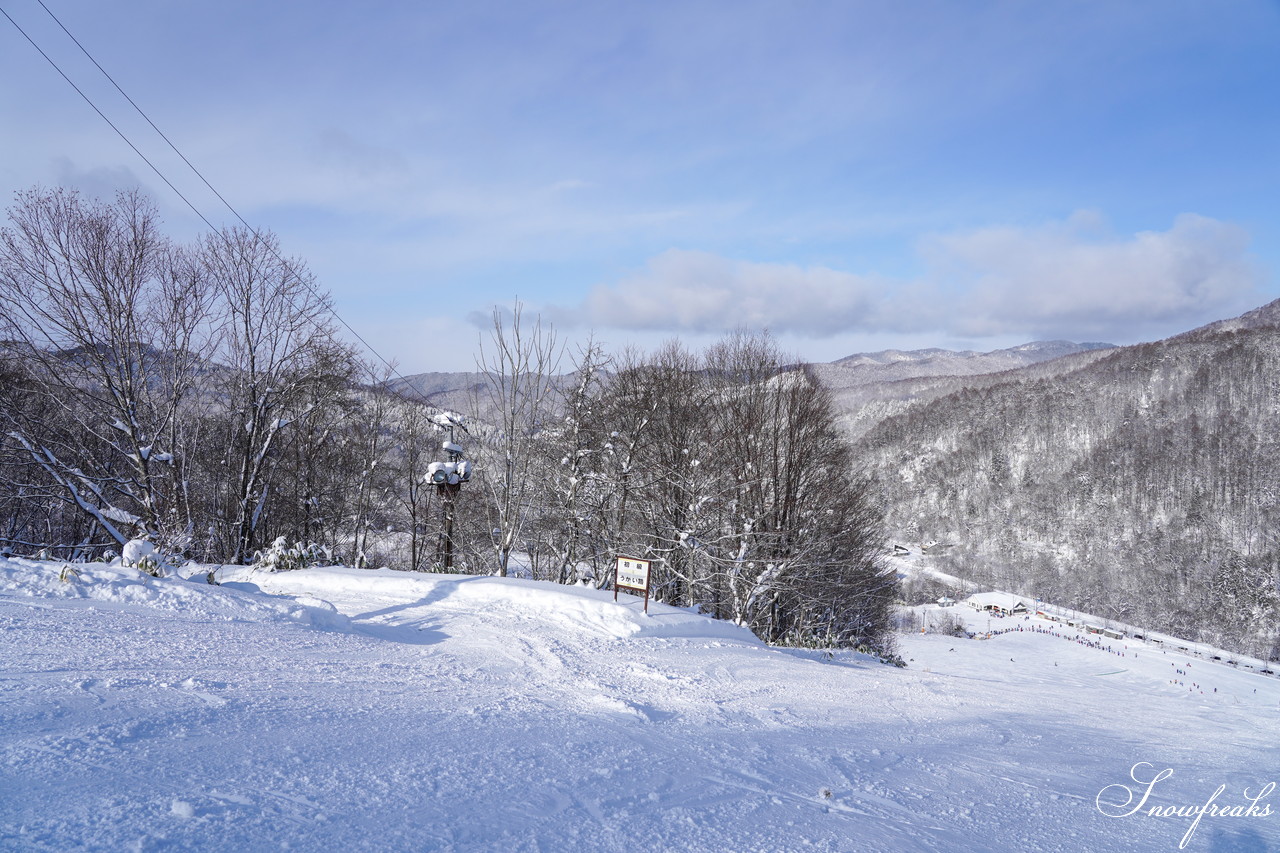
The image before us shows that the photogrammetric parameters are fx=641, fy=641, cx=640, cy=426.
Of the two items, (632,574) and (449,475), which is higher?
(449,475)

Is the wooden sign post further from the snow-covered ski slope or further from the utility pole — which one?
the utility pole

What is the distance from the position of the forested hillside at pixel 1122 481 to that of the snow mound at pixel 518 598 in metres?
103

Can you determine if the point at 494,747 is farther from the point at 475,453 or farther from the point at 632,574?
the point at 475,453

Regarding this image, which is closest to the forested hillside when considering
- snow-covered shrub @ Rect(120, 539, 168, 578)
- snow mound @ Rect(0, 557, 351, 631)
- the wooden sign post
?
the wooden sign post

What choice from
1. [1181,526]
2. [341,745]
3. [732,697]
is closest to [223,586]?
[341,745]

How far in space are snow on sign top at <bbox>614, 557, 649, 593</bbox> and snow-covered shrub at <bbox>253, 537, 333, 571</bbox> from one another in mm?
6525

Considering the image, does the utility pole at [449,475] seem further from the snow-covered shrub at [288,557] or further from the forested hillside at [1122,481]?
the forested hillside at [1122,481]

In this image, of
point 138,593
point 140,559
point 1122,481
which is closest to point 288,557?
point 140,559

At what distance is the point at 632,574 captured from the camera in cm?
945

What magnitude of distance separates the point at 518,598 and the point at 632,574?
5.48 ft

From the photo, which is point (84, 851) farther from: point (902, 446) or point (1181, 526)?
point (902, 446)

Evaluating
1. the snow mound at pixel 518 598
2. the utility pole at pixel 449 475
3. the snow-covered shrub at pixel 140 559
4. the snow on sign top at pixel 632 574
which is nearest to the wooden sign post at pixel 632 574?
the snow on sign top at pixel 632 574

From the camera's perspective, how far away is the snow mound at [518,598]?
855cm

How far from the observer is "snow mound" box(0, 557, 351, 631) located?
5.76 meters
